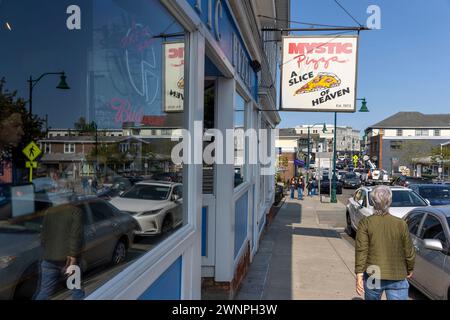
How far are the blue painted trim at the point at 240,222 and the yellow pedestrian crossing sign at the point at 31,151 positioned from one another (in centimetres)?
437

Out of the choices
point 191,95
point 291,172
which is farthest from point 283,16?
point 291,172

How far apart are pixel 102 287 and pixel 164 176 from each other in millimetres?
1212

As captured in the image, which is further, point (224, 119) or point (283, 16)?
point (283, 16)

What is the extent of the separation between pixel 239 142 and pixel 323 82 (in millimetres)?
2271

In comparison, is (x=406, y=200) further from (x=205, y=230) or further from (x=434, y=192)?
(x=205, y=230)

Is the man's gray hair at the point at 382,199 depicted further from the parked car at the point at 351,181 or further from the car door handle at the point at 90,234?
the parked car at the point at 351,181

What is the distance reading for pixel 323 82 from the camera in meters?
7.75

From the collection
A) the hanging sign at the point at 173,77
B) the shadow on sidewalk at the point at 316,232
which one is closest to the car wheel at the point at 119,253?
the hanging sign at the point at 173,77

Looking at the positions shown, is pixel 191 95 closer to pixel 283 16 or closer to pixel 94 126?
pixel 94 126

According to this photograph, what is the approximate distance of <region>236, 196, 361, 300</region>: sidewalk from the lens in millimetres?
6422

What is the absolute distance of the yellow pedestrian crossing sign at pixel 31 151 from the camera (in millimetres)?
1681

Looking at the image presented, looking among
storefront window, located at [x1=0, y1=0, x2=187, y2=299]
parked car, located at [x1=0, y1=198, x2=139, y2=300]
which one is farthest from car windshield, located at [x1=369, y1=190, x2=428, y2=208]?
parked car, located at [x1=0, y1=198, x2=139, y2=300]

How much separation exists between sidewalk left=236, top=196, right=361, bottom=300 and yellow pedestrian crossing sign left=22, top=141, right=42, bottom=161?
191 inches
